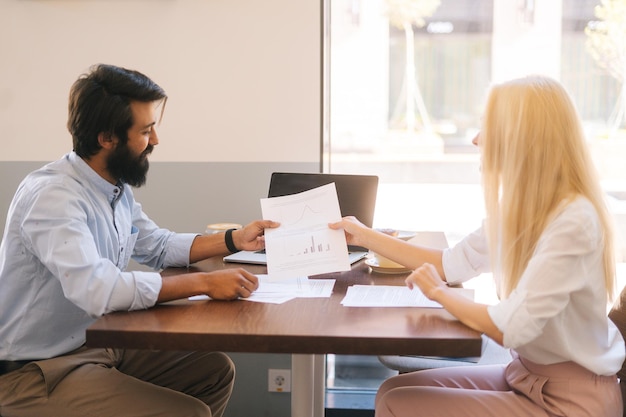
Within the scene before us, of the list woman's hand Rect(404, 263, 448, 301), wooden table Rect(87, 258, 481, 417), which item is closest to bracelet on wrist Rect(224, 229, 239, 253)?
wooden table Rect(87, 258, 481, 417)

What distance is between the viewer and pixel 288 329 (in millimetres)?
1606

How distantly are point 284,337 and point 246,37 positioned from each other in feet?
Result: 5.51

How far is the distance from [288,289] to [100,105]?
0.72m

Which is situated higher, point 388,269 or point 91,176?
point 91,176

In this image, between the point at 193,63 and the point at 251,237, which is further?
the point at 193,63

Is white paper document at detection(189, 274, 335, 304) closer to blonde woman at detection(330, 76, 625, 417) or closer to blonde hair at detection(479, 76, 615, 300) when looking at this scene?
blonde woman at detection(330, 76, 625, 417)

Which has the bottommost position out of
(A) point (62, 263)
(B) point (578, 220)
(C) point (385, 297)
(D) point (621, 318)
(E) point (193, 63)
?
(D) point (621, 318)

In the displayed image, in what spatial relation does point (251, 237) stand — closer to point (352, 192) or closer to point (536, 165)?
point (352, 192)

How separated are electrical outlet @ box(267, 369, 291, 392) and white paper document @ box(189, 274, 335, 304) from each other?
1.10 metres

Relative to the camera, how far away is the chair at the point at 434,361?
2.33 m

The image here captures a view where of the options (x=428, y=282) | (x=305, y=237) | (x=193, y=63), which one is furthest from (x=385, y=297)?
(x=193, y=63)

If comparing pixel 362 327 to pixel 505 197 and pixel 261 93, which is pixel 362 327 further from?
pixel 261 93

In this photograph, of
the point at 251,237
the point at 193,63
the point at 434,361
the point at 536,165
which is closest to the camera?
the point at 536,165

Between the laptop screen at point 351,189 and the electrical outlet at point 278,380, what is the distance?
0.90m
